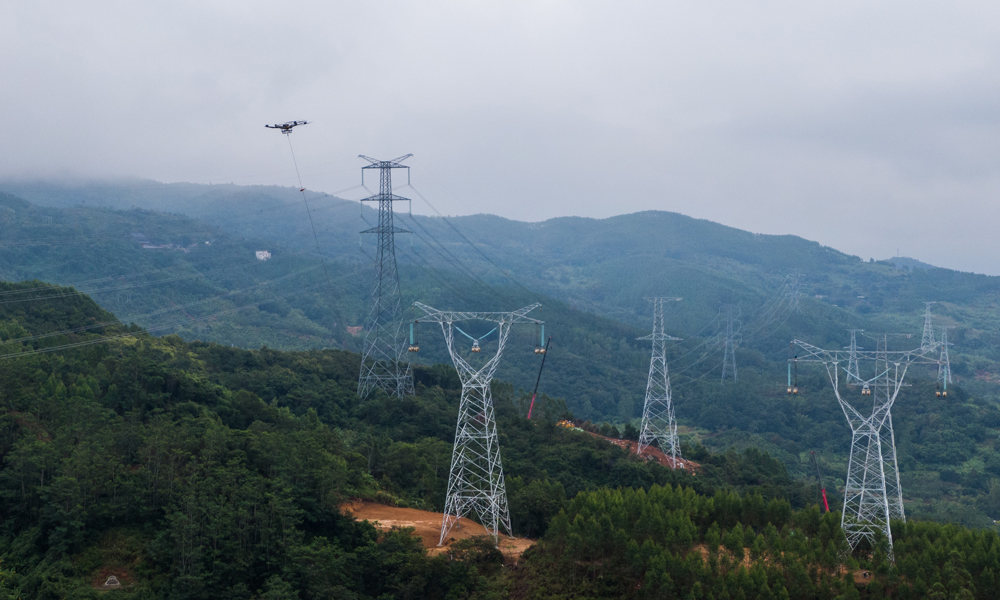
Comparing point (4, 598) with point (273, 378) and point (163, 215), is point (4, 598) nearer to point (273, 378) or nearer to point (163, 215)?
point (273, 378)

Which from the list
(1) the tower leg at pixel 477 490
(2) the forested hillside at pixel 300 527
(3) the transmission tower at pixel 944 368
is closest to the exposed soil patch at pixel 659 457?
(2) the forested hillside at pixel 300 527

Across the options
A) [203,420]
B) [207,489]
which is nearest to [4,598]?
[207,489]

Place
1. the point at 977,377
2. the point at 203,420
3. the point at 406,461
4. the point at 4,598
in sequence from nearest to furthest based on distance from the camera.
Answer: the point at 4,598, the point at 203,420, the point at 406,461, the point at 977,377

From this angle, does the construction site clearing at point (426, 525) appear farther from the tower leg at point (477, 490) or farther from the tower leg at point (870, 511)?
the tower leg at point (870, 511)

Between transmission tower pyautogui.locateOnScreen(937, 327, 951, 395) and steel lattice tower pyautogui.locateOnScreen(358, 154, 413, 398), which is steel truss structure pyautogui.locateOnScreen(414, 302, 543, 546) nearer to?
steel lattice tower pyautogui.locateOnScreen(358, 154, 413, 398)

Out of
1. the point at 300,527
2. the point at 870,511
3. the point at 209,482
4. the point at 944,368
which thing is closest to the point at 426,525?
the point at 300,527

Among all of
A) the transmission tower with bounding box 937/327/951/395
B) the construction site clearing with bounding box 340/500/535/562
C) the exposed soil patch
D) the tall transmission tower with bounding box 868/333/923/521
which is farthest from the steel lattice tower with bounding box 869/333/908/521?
the construction site clearing with bounding box 340/500/535/562

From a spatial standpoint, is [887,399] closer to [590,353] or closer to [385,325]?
[385,325]
